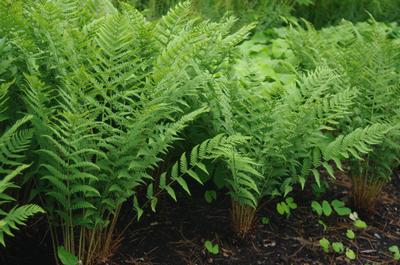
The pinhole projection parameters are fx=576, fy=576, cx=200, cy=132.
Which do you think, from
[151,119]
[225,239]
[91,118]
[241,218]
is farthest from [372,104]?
[91,118]

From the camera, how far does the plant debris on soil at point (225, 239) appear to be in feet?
8.75

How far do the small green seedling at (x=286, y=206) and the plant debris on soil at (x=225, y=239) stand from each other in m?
0.06

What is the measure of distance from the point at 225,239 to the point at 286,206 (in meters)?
0.39

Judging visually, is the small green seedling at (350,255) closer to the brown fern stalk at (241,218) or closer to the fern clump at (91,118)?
the brown fern stalk at (241,218)

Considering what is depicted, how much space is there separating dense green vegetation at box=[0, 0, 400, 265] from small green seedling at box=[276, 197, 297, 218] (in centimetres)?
2

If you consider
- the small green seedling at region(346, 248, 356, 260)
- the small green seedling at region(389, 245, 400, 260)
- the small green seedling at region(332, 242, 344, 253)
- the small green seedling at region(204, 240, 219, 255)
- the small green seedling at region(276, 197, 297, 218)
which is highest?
the small green seedling at region(204, 240, 219, 255)

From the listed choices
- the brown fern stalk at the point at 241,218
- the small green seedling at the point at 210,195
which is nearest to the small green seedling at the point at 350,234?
the brown fern stalk at the point at 241,218

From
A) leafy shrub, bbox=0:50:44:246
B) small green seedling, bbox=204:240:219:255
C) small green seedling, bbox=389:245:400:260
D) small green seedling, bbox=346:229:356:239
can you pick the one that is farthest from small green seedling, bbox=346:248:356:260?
leafy shrub, bbox=0:50:44:246

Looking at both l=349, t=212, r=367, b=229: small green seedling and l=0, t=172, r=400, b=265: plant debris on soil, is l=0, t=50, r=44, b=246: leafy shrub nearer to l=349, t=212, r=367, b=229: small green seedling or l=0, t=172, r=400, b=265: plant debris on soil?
l=0, t=172, r=400, b=265: plant debris on soil

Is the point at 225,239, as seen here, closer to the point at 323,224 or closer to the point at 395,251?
the point at 323,224

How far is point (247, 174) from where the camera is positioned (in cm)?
279

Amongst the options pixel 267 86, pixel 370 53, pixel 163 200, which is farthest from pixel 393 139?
pixel 163 200

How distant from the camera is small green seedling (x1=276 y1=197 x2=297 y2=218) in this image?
10.0ft

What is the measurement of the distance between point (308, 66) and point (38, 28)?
1.90 metres
